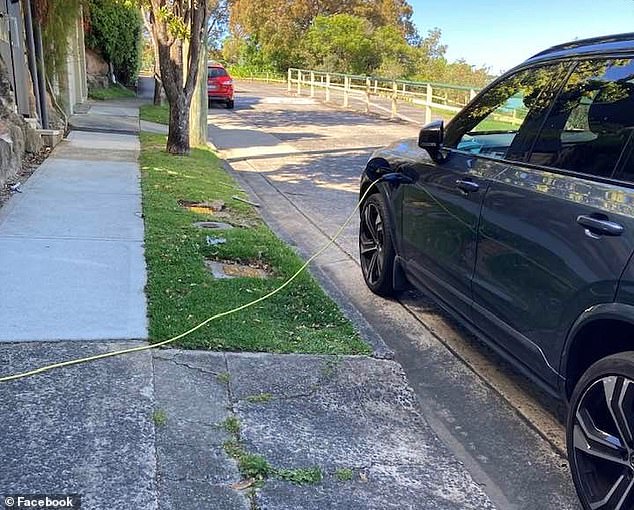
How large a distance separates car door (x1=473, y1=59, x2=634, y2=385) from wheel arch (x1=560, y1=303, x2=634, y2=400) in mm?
47

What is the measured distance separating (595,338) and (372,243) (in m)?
2.74

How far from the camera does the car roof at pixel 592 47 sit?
2.88 metres

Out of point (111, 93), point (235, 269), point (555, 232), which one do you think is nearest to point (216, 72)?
point (111, 93)

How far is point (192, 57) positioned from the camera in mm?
10445

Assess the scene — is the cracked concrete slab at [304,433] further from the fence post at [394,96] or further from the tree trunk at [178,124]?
the fence post at [394,96]

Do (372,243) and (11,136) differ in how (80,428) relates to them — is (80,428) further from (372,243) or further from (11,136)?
(11,136)

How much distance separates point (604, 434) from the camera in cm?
252

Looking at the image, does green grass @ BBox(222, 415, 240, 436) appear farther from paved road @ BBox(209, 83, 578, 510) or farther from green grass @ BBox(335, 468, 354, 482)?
paved road @ BBox(209, 83, 578, 510)

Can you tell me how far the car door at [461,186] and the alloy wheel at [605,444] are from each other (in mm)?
1114

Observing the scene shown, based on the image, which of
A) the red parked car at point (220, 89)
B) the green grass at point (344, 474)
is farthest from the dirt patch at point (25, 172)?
the red parked car at point (220, 89)

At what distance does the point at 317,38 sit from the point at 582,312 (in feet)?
154

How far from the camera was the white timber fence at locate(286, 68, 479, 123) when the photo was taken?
713 inches

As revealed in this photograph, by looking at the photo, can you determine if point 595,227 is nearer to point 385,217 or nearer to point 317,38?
point 385,217

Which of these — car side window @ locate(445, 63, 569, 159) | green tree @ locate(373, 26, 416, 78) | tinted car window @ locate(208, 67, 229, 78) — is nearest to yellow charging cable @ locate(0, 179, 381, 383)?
car side window @ locate(445, 63, 569, 159)
